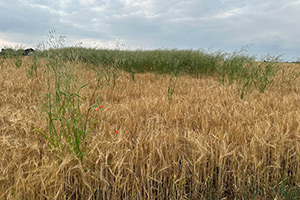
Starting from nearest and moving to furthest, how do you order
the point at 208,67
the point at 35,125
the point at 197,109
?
the point at 35,125, the point at 197,109, the point at 208,67

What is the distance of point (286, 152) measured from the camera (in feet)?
5.72

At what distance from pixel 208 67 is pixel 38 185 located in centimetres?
576

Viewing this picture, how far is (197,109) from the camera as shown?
246 cm

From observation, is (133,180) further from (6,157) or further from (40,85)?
(40,85)

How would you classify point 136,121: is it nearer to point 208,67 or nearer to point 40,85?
point 40,85

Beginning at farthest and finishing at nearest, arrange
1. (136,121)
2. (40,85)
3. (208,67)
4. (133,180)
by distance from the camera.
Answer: (208,67)
(40,85)
(136,121)
(133,180)

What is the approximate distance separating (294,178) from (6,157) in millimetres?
2139

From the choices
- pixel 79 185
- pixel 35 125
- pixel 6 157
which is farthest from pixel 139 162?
pixel 35 125

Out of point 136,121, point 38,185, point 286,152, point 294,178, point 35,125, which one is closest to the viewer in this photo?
point 38,185

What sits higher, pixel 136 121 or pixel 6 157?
pixel 136 121

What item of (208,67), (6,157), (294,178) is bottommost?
(294,178)

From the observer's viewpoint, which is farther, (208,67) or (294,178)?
(208,67)

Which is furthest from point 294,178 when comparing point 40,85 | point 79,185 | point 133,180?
point 40,85

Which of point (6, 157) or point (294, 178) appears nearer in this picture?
point (6, 157)
